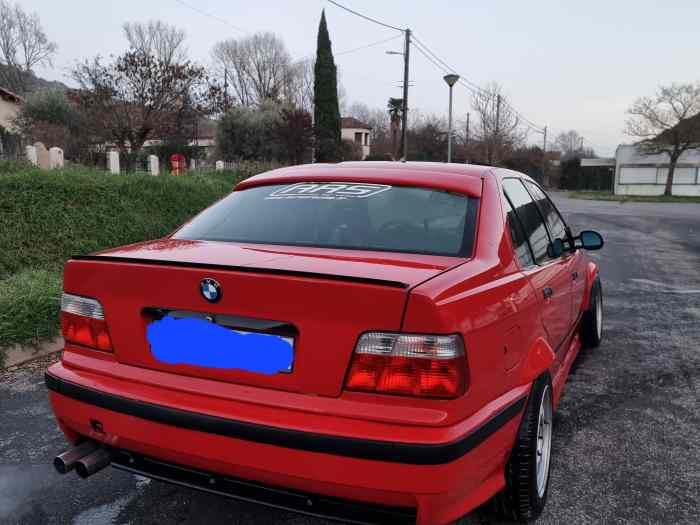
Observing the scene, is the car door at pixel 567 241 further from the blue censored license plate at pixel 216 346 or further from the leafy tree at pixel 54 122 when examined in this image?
the leafy tree at pixel 54 122

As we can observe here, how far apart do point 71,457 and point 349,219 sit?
4.66 ft

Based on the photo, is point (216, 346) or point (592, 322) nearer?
point (216, 346)

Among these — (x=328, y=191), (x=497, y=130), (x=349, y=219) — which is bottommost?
(x=349, y=219)

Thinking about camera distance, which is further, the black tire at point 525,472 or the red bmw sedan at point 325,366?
the black tire at point 525,472

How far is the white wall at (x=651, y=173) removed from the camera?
44.0 meters

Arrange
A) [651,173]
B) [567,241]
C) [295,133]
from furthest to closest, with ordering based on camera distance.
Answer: [651,173] < [295,133] < [567,241]

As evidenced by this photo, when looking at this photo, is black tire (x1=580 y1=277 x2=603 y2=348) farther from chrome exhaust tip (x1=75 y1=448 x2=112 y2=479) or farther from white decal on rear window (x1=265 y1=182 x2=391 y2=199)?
chrome exhaust tip (x1=75 y1=448 x2=112 y2=479)

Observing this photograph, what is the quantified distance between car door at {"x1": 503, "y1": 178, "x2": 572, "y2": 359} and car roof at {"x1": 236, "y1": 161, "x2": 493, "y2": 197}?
0.26 metres

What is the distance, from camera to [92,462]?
78.4 inches

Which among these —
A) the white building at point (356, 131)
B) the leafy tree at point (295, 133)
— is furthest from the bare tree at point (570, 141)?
the leafy tree at point (295, 133)

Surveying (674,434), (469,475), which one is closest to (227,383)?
(469,475)

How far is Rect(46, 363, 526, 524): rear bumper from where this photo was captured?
1614 mm

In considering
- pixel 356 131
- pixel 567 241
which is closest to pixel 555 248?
pixel 567 241

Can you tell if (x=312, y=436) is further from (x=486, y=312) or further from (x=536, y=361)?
(x=536, y=361)
